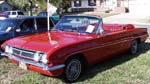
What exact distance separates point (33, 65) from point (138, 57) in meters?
3.79

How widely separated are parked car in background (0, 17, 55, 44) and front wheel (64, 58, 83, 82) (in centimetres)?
325

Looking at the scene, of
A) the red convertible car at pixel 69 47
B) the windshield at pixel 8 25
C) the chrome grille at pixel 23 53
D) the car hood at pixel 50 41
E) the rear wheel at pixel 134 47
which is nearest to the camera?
the red convertible car at pixel 69 47

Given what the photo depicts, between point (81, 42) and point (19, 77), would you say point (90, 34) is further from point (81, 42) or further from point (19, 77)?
point (19, 77)

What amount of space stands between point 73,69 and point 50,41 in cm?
83

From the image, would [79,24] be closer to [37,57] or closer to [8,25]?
[37,57]

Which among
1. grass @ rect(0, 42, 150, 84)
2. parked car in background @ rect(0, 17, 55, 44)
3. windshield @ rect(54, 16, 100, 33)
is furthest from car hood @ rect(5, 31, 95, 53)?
parked car in background @ rect(0, 17, 55, 44)

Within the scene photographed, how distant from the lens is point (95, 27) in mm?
6996

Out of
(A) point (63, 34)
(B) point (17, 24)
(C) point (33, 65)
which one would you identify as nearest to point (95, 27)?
(A) point (63, 34)

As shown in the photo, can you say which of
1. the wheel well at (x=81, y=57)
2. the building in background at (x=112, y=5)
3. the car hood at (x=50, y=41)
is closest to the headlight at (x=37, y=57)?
the car hood at (x=50, y=41)

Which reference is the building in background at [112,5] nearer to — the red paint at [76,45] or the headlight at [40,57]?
the red paint at [76,45]

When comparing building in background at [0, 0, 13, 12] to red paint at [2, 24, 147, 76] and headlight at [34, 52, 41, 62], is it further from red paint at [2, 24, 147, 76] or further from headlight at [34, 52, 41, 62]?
headlight at [34, 52, 41, 62]

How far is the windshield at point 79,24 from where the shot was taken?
7027 mm

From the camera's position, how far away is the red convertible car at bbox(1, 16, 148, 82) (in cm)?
567

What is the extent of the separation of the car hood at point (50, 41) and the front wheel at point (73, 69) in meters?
0.43
